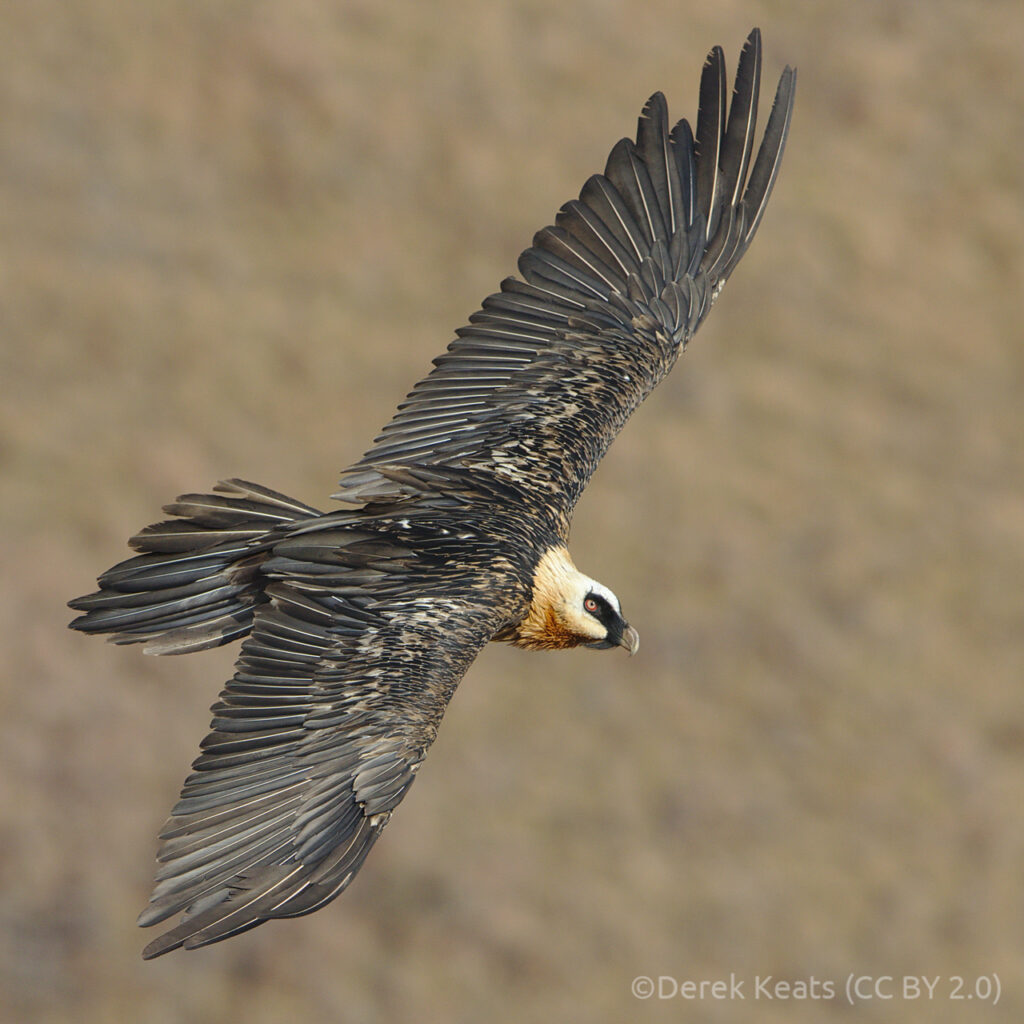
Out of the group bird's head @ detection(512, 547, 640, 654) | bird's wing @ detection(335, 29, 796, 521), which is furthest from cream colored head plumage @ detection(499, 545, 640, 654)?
bird's wing @ detection(335, 29, 796, 521)

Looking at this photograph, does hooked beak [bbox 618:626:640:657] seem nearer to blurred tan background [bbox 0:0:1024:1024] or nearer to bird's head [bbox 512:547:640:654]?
bird's head [bbox 512:547:640:654]

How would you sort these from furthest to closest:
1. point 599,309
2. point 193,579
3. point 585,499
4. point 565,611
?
point 585,499 < point 599,309 < point 565,611 < point 193,579

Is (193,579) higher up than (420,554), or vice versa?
(193,579)

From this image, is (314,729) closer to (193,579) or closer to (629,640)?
(193,579)

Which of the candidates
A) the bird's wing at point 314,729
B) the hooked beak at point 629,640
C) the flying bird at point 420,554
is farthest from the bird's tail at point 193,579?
the hooked beak at point 629,640

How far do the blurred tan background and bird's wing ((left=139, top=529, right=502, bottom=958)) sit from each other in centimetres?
1533

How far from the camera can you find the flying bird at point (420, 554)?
7910mm

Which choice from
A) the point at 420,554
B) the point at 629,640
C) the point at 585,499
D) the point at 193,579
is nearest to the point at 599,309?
the point at 629,640

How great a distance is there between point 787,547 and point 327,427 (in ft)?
24.0

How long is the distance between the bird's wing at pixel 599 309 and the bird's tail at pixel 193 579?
2.43 feet

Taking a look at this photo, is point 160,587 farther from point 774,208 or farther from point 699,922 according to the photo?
point 774,208

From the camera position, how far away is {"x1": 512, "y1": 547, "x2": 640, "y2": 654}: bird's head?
9.17m

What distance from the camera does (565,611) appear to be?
9.22m

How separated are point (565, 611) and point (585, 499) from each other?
1655 centimetres
